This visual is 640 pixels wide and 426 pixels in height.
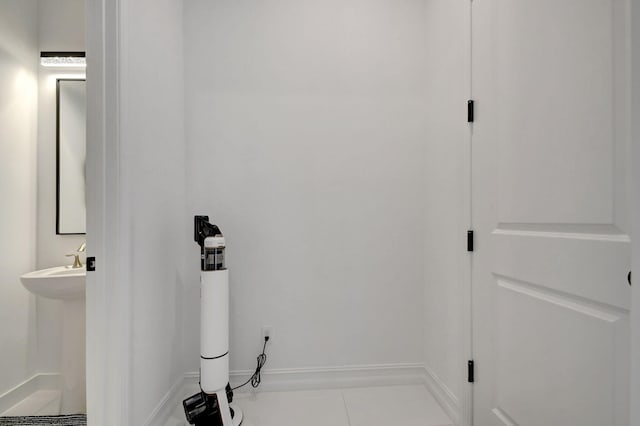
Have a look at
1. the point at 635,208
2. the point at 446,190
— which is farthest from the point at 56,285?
the point at 635,208

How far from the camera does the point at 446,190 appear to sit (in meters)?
1.81

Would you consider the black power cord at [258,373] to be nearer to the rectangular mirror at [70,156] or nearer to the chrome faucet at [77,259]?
the chrome faucet at [77,259]

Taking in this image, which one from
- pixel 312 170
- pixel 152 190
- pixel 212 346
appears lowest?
pixel 212 346

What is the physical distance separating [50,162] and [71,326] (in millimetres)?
1111

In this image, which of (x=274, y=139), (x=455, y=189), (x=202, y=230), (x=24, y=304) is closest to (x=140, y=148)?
(x=202, y=230)

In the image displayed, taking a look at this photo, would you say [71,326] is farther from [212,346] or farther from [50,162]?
[50,162]

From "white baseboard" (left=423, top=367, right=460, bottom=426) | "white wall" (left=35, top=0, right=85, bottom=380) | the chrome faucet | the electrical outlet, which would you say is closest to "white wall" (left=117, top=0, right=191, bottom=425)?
the electrical outlet

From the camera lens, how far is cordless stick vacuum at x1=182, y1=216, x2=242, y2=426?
1.54 m

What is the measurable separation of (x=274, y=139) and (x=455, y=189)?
117 cm

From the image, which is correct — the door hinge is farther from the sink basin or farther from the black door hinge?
the sink basin

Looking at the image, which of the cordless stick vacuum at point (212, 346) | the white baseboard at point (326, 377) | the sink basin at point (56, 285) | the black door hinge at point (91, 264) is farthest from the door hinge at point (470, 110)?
the sink basin at point (56, 285)

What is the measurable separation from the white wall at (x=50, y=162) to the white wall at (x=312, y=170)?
2.78 ft

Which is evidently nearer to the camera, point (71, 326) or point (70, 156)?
point (71, 326)

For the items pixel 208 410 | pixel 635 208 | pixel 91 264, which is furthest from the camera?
pixel 208 410
